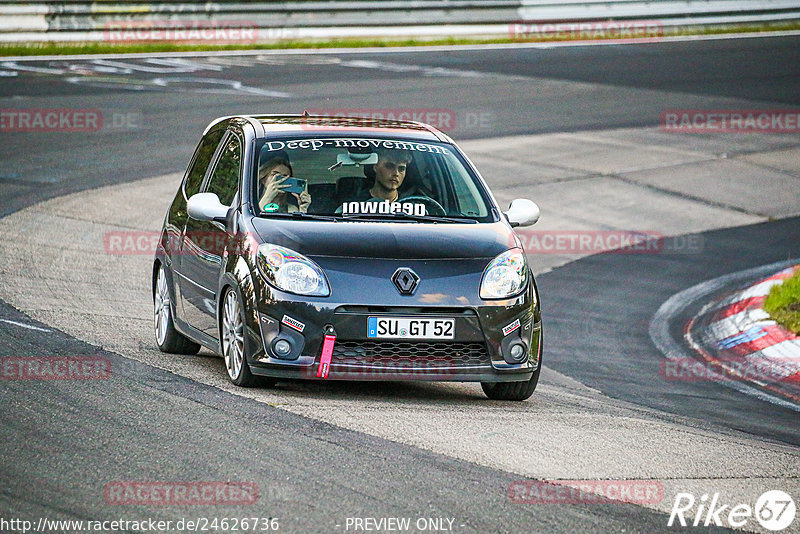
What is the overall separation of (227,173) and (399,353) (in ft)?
6.43

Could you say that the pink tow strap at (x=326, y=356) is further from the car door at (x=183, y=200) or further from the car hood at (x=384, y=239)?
the car door at (x=183, y=200)

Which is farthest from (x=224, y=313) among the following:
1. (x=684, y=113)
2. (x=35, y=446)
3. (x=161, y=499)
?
(x=684, y=113)

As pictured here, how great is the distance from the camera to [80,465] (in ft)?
18.7

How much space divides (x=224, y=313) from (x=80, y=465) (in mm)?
2320

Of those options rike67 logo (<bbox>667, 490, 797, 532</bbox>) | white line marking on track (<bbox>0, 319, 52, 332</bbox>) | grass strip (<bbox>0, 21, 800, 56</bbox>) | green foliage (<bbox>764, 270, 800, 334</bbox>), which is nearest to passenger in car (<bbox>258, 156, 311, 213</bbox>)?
white line marking on track (<bbox>0, 319, 52, 332</bbox>)

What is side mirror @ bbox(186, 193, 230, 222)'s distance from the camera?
8055 mm

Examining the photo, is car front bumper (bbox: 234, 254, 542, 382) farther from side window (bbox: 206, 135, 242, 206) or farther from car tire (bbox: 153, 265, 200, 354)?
car tire (bbox: 153, 265, 200, 354)

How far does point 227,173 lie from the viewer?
28.1 ft

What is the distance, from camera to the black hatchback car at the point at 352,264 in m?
7.36

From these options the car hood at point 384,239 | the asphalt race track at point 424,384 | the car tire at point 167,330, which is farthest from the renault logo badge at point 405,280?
the car tire at point 167,330

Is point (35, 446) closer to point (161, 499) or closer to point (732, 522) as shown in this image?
point (161, 499)

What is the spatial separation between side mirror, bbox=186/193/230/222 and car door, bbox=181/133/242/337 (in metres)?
0.08

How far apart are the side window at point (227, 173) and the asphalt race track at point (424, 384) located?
3.72ft

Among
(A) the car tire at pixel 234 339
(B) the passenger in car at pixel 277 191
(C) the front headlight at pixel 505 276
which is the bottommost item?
(A) the car tire at pixel 234 339
